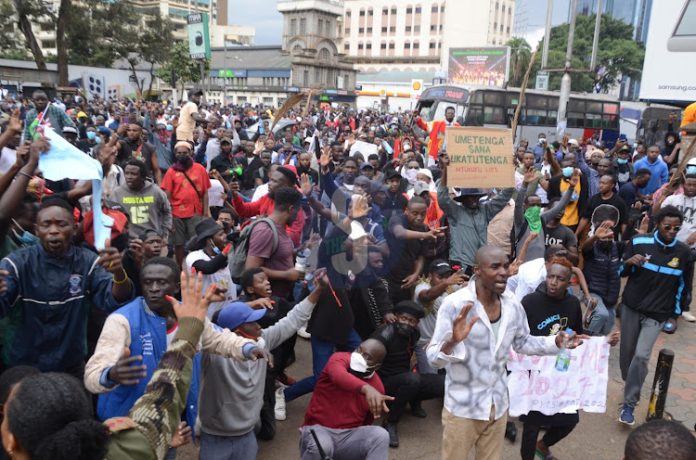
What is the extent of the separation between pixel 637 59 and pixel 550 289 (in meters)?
60.9

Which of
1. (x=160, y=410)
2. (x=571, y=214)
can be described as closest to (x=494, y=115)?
(x=571, y=214)

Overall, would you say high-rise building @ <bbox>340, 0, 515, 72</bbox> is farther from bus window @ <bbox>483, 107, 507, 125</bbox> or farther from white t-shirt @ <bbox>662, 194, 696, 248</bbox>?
white t-shirt @ <bbox>662, 194, 696, 248</bbox>

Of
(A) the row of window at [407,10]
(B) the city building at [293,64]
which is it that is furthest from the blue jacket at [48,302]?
(A) the row of window at [407,10]

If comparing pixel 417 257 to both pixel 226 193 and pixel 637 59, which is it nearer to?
pixel 226 193

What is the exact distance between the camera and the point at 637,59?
55.8 meters

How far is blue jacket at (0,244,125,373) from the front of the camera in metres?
3.08

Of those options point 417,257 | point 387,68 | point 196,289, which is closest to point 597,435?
point 417,257

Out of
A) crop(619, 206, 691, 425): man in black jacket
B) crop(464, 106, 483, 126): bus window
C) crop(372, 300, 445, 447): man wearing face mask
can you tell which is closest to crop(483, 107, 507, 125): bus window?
crop(464, 106, 483, 126): bus window

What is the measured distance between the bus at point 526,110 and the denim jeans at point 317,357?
18.4m

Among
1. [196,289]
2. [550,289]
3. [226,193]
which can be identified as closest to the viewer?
[196,289]

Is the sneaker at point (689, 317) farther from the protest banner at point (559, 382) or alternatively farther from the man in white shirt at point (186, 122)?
the man in white shirt at point (186, 122)

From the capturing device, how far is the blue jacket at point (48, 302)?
10.1 feet

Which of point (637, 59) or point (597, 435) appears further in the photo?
point (637, 59)

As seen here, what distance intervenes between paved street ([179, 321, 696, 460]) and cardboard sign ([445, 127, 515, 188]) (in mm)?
2254
